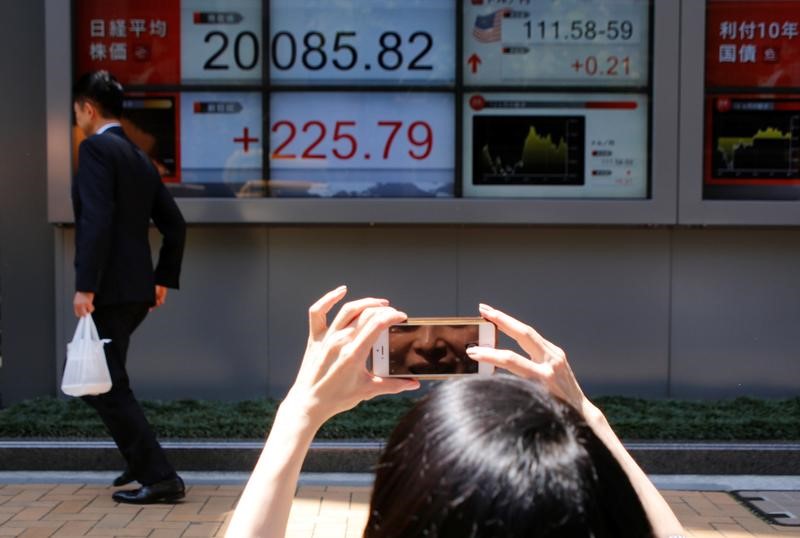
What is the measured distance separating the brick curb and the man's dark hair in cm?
192

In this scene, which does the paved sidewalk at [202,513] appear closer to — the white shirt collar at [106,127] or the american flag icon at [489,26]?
the white shirt collar at [106,127]

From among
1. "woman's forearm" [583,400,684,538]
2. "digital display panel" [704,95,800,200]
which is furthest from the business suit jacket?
"digital display panel" [704,95,800,200]

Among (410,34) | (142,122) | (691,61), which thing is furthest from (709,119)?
(142,122)

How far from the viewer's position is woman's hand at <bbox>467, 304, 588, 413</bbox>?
4.64ft

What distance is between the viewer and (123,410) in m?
4.98

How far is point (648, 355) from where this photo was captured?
7156 mm

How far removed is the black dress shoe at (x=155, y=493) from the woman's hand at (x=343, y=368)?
386cm

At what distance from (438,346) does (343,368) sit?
29 centimetres

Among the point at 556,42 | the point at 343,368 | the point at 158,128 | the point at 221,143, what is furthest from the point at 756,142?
the point at 343,368

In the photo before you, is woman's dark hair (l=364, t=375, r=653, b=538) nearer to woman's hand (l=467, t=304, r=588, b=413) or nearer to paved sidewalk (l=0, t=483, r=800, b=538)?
woman's hand (l=467, t=304, r=588, b=413)

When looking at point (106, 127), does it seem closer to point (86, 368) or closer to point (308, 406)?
point (86, 368)

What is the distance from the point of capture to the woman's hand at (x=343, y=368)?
1.40m

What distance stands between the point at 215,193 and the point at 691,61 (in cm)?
339

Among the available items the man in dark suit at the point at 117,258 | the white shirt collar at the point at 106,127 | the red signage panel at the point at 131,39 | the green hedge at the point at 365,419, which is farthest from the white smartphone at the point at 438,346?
the red signage panel at the point at 131,39
